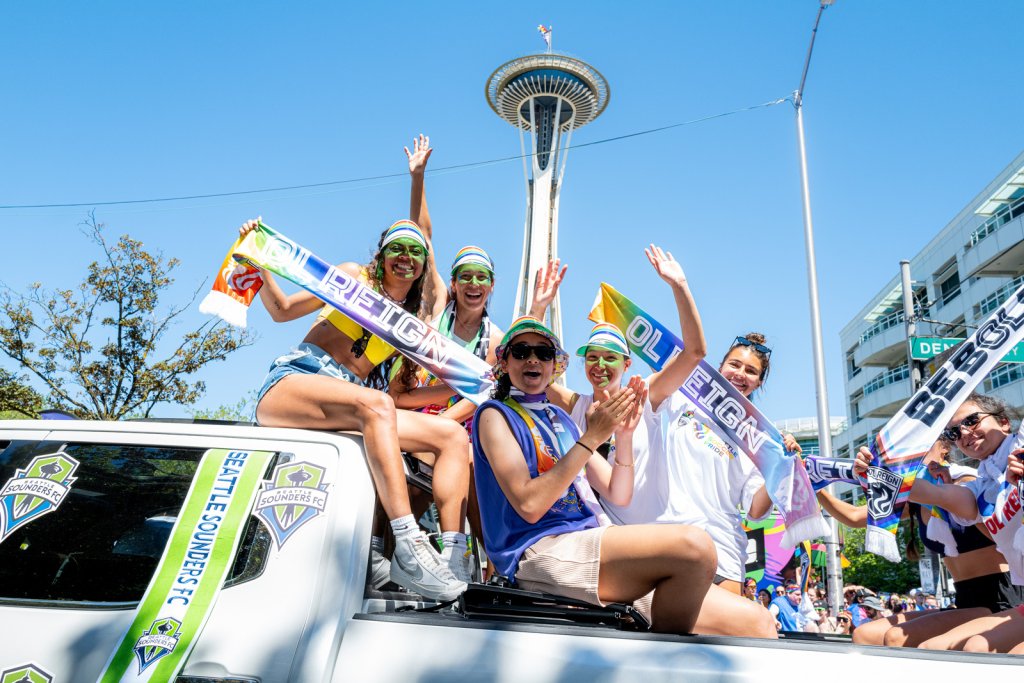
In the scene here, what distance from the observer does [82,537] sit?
89.0 inches

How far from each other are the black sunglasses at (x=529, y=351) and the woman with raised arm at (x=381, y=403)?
0.35 meters

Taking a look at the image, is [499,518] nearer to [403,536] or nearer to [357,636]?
[403,536]

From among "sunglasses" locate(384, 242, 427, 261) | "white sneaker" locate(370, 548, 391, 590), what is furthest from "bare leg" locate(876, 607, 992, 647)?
"sunglasses" locate(384, 242, 427, 261)

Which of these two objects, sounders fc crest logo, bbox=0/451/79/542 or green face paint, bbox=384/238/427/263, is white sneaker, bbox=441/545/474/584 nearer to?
sounders fc crest logo, bbox=0/451/79/542

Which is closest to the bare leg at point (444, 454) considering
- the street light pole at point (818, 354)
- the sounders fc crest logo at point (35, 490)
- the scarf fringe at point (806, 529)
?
the sounders fc crest logo at point (35, 490)

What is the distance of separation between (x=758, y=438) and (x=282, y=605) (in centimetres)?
243

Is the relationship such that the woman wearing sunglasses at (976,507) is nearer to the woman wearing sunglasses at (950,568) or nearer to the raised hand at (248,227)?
the woman wearing sunglasses at (950,568)

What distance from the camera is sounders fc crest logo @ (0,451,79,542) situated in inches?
91.0

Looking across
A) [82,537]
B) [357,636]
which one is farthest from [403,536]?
[82,537]

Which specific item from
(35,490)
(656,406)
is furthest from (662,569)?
(35,490)

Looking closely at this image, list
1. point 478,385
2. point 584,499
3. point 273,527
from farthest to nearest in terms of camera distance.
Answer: point 478,385 < point 584,499 < point 273,527

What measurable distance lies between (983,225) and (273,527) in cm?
3893

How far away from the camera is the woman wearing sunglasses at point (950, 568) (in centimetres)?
291

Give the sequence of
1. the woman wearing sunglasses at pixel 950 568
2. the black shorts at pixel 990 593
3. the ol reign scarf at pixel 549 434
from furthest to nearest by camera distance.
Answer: the black shorts at pixel 990 593 → the woman wearing sunglasses at pixel 950 568 → the ol reign scarf at pixel 549 434
